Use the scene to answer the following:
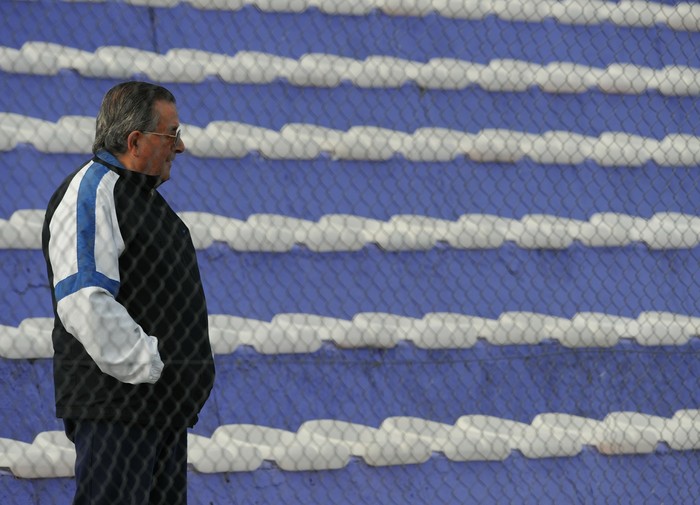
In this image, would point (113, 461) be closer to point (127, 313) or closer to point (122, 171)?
point (127, 313)

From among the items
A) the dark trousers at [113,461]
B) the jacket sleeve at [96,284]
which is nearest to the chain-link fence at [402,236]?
the dark trousers at [113,461]

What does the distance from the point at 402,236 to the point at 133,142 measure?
148 centimetres

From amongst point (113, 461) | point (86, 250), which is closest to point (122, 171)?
point (86, 250)

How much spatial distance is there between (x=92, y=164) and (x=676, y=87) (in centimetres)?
252

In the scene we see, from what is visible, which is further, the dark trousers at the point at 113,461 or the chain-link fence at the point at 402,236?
the chain-link fence at the point at 402,236

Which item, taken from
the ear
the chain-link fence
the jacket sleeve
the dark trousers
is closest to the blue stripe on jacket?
the jacket sleeve

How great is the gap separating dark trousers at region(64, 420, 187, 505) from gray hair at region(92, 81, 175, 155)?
22.8 inches

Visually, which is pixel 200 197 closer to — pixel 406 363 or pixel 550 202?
pixel 406 363

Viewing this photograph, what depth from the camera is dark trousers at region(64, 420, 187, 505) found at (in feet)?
7.92

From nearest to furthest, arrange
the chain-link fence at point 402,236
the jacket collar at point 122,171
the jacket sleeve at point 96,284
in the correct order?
the jacket sleeve at point 96,284
the jacket collar at point 122,171
the chain-link fence at point 402,236

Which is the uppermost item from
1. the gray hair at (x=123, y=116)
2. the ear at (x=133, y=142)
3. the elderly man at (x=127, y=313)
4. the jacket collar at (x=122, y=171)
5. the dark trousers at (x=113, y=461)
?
the gray hair at (x=123, y=116)

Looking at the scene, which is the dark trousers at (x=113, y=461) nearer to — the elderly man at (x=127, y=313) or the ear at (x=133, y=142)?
the elderly man at (x=127, y=313)

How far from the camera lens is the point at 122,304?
2.48 meters

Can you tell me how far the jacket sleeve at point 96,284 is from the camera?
234cm
